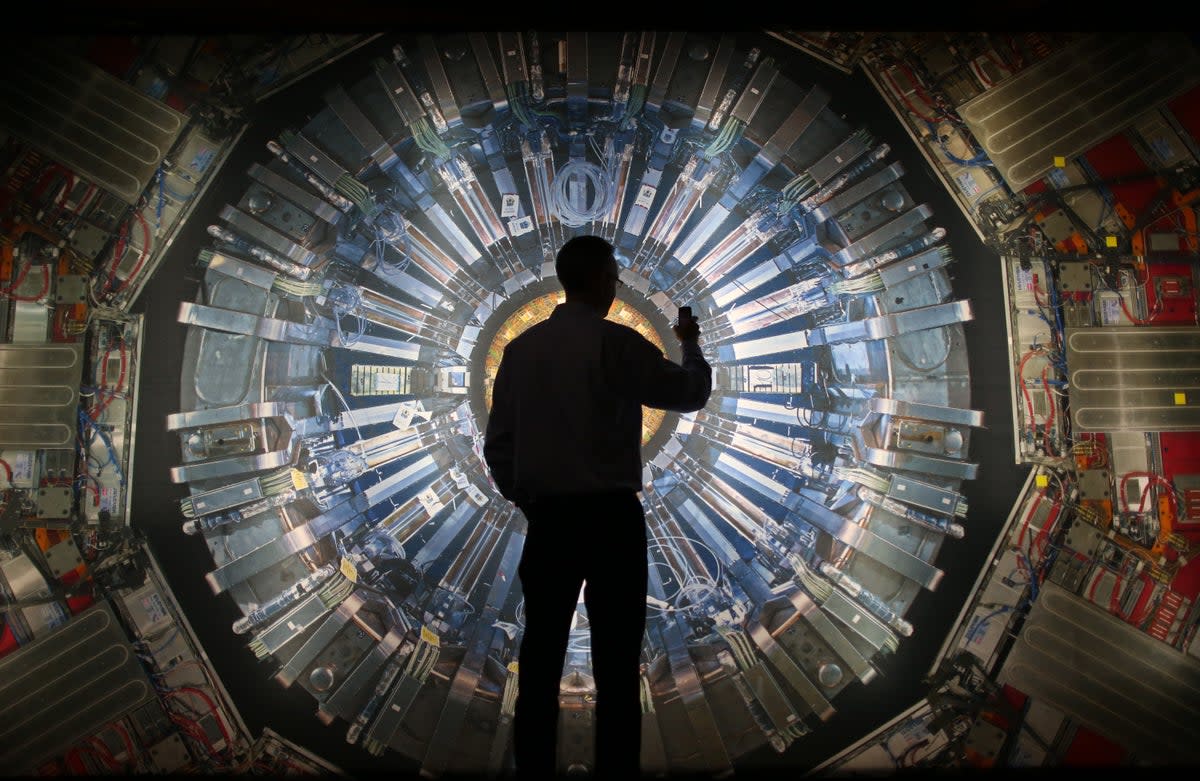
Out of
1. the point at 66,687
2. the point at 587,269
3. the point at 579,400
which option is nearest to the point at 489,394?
the point at 587,269

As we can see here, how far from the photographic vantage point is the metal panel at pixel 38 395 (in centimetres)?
351

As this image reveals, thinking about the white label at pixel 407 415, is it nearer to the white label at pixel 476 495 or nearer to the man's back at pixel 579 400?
the white label at pixel 476 495

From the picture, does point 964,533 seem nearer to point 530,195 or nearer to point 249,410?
point 530,195

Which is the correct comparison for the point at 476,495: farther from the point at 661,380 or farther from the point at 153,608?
the point at 153,608

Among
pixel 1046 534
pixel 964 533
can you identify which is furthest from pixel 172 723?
pixel 1046 534

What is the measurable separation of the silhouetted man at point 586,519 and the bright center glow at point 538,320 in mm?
1140

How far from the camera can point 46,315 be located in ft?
11.7

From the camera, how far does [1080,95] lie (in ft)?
A: 11.8

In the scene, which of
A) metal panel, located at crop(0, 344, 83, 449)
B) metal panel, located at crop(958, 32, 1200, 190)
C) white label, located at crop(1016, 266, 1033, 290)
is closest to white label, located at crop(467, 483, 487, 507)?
metal panel, located at crop(0, 344, 83, 449)

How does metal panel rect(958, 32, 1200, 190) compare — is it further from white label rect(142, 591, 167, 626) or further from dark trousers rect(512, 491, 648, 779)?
white label rect(142, 591, 167, 626)

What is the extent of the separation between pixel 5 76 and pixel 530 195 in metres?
2.55

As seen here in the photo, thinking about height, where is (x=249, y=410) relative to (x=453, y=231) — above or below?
below

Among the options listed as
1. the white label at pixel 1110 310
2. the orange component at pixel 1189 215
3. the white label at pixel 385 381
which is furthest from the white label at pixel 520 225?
the orange component at pixel 1189 215

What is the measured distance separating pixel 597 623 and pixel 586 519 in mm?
357
